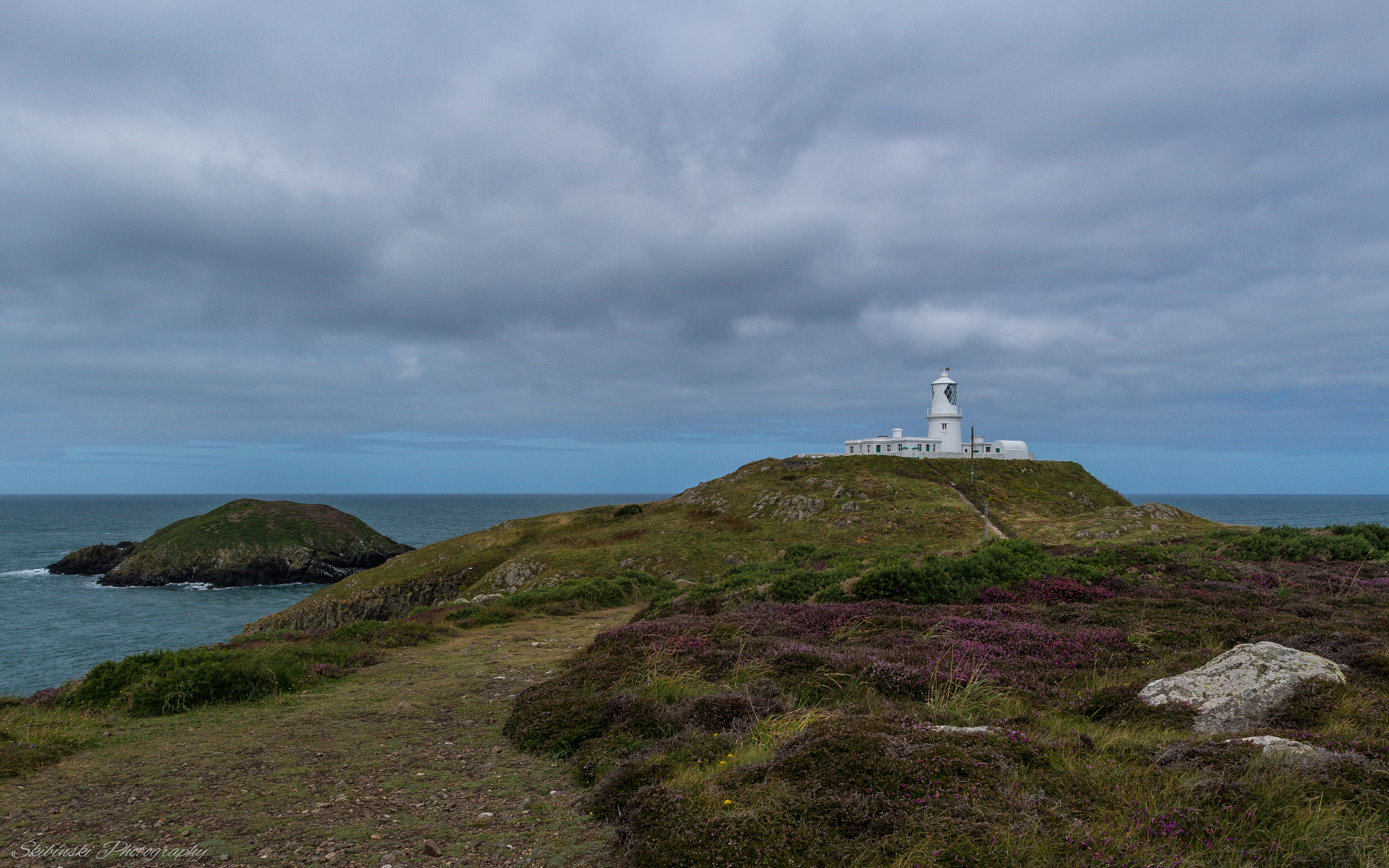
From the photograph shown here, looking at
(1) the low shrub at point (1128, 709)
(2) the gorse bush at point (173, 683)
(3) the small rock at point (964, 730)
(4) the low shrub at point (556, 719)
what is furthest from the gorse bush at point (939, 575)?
(2) the gorse bush at point (173, 683)

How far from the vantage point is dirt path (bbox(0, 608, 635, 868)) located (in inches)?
262

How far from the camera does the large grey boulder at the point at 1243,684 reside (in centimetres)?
791

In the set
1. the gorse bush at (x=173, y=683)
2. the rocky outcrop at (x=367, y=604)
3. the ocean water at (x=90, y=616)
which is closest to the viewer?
the gorse bush at (x=173, y=683)

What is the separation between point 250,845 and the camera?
6.75m

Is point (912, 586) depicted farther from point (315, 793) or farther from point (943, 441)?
point (943, 441)

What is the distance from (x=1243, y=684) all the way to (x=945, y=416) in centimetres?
9025

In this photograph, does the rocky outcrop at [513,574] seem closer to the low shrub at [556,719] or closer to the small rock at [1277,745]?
the low shrub at [556,719]

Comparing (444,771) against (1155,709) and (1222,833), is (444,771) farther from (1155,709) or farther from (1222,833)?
(1155,709)

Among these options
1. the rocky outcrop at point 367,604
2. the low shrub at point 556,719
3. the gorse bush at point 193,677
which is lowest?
the rocky outcrop at point 367,604

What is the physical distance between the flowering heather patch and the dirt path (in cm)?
87

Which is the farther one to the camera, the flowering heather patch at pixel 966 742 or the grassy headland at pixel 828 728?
the grassy headland at pixel 828 728

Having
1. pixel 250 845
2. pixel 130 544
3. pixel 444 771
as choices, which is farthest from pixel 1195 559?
pixel 130 544

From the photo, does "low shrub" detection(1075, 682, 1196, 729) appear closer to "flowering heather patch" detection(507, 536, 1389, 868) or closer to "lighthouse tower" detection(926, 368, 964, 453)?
"flowering heather patch" detection(507, 536, 1389, 868)

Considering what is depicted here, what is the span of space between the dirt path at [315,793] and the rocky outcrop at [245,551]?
7870cm
